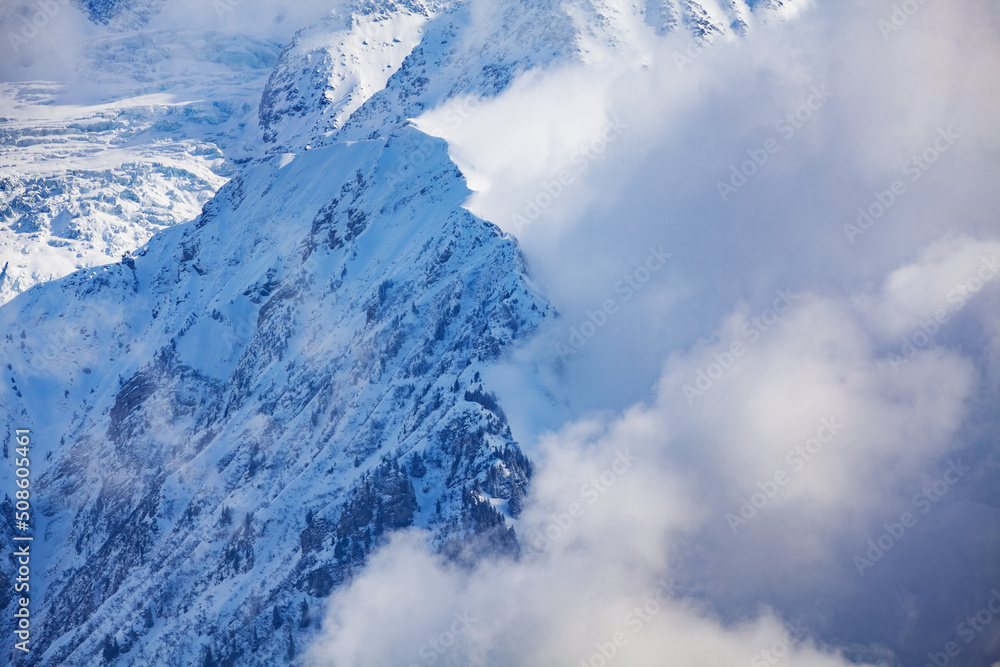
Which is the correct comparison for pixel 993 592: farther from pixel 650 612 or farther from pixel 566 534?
pixel 566 534

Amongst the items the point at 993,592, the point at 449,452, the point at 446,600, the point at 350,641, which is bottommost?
the point at 350,641

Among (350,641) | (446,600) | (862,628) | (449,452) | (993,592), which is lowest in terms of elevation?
(350,641)

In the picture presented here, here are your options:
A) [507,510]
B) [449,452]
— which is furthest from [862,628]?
[449,452]

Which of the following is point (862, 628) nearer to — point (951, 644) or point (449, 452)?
point (951, 644)

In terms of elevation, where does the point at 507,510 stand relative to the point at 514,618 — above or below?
above

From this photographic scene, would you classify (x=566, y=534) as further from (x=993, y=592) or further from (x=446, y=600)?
(x=993, y=592)

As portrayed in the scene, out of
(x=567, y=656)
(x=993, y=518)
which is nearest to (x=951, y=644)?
(x=993, y=518)

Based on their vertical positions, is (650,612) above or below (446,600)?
above

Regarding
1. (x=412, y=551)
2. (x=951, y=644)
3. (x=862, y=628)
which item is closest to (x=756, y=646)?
(x=862, y=628)
